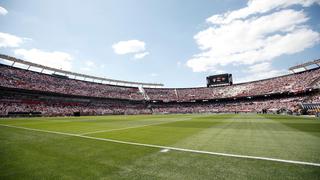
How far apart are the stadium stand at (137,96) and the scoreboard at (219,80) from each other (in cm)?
289

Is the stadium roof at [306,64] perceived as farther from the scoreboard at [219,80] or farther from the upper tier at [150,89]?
the scoreboard at [219,80]

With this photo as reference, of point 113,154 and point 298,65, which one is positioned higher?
point 298,65

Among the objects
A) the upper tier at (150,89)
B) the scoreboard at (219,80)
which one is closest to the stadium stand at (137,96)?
the upper tier at (150,89)

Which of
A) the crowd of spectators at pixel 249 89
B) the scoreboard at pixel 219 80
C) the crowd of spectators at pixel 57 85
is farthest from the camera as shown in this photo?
the scoreboard at pixel 219 80

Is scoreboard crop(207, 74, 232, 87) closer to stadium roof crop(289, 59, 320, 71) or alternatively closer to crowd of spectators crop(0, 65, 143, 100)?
stadium roof crop(289, 59, 320, 71)

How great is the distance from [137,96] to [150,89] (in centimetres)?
1255

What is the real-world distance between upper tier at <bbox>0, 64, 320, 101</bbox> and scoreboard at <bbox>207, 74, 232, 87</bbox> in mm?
2771

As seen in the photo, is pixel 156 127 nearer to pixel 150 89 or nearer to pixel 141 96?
pixel 141 96

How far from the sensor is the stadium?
4657mm

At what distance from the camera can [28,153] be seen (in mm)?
6473

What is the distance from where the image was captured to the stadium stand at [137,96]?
52062 millimetres

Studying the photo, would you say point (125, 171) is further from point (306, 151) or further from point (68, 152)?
point (306, 151)

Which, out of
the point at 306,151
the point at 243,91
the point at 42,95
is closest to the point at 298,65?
the point at 243,91

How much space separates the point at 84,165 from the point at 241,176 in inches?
161
